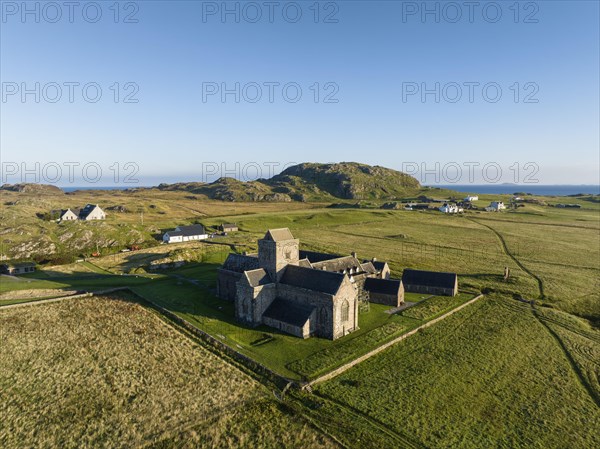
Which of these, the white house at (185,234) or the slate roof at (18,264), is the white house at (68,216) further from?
the slate roof at (18,264)

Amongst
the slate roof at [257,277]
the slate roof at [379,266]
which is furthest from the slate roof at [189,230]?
the slate roof at [257,277]

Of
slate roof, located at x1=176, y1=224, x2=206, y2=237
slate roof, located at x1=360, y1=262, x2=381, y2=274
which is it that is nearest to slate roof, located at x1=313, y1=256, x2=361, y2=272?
slate roof, located at x1=360, y1=262, x2=381, y2=274

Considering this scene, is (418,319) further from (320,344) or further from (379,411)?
(379,411)

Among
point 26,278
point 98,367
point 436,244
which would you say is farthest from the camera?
point 436,244

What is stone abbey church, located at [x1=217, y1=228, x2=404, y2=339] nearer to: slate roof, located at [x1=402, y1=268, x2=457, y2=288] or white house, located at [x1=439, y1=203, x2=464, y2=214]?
slate roof, located at [x1=402, y1=268, x2=457, y2=288]

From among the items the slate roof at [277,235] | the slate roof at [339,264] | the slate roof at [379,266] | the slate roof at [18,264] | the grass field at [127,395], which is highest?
the slate roof at [277,235]

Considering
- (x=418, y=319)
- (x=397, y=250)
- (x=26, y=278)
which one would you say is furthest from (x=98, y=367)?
(x=397, y=250)

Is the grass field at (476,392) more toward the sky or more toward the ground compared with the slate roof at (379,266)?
more toward the ground
